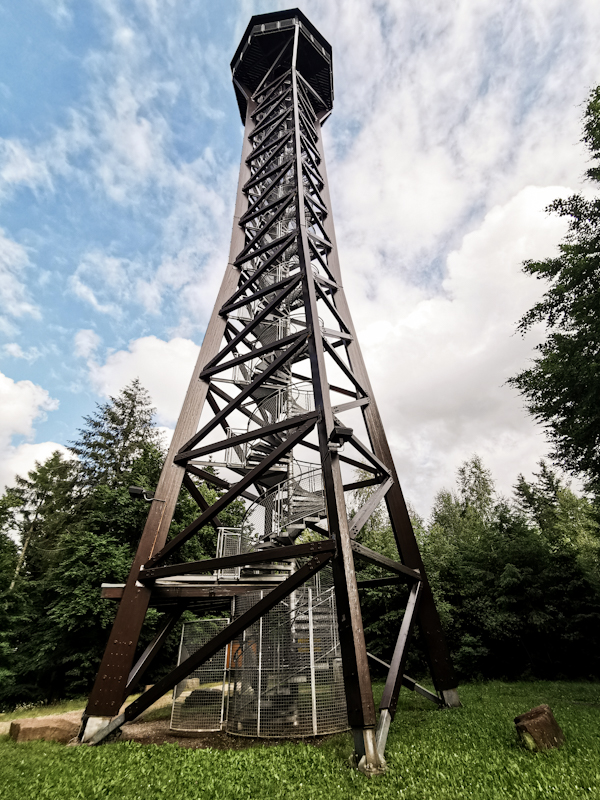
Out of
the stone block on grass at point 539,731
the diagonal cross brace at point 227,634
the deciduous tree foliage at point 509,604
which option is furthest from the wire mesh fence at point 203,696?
the deciduous tree foliage at point 509,604

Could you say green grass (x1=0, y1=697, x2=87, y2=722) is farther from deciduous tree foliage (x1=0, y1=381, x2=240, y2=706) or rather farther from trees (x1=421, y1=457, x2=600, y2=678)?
trees (x1=421, y1=457, x2=600, y2=678)

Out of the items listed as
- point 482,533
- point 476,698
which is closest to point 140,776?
point 476,698

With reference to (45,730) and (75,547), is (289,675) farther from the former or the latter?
(75,547)

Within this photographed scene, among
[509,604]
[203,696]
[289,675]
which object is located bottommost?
[203,696]

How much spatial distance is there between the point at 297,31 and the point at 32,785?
22.3 meters

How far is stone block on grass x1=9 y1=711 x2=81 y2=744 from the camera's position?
22.4ft

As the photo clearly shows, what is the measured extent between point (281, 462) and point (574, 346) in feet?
21.2

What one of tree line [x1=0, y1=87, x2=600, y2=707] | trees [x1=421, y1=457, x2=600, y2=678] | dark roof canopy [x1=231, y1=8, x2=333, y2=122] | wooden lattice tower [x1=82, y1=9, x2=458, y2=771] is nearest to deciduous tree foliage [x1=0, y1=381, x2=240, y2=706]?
tree line [x1=0, y1=87, x2=600, y2=707]

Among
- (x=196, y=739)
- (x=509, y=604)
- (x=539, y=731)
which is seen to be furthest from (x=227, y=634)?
(x=509, y=604)

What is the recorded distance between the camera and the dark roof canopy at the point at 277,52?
17.0m

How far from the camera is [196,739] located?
23.7 feet

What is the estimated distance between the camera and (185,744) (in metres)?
6.78

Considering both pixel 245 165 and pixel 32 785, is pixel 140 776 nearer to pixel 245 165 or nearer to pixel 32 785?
pixel 32 785

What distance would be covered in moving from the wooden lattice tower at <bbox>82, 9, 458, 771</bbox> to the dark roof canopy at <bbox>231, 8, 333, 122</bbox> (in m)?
1.02
